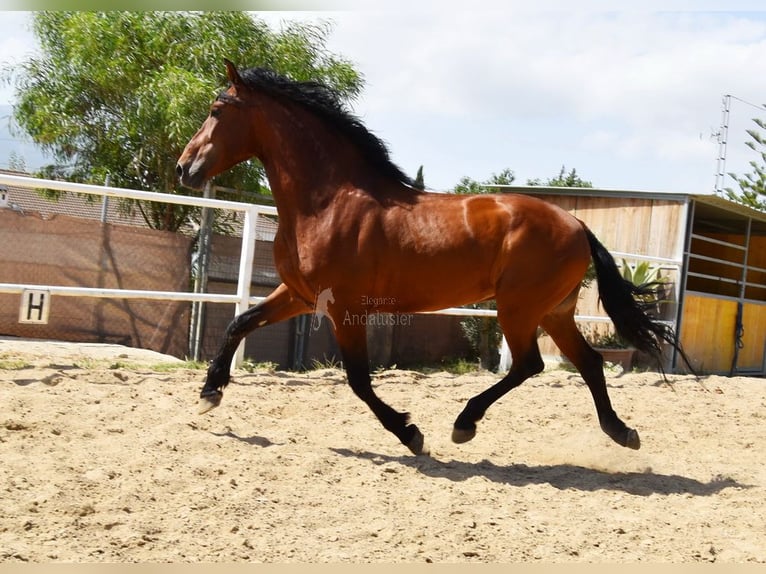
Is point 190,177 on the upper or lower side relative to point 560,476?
upper

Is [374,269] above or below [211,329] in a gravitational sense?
above

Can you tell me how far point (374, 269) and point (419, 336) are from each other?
709 cm

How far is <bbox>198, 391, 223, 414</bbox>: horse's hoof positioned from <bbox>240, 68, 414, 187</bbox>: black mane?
169 centimetres

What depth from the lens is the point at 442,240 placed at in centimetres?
470

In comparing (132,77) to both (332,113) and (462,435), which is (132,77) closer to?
(332,113)

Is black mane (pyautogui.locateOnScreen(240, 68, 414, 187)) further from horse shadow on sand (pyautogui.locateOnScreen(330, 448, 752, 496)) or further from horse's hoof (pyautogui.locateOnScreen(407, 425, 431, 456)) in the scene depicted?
horse shadow on sand (pyautogui.locateOnScreen(330, 448, 752, 496))

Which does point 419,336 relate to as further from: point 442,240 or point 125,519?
point 125,519

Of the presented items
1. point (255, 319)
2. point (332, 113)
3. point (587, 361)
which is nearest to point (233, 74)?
point (332, 113)

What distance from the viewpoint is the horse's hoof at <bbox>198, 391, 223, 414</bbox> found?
4789 millimetres

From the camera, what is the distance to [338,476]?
3.95 metres

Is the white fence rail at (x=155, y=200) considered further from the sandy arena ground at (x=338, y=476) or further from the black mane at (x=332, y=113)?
the black mane at (x=332, y=113)

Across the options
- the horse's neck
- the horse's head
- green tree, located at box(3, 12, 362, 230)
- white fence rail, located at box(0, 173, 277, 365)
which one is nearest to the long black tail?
the horse's neck

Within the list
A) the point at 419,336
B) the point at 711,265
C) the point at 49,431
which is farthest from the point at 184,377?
the point at 711,265

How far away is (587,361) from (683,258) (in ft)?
22.1
